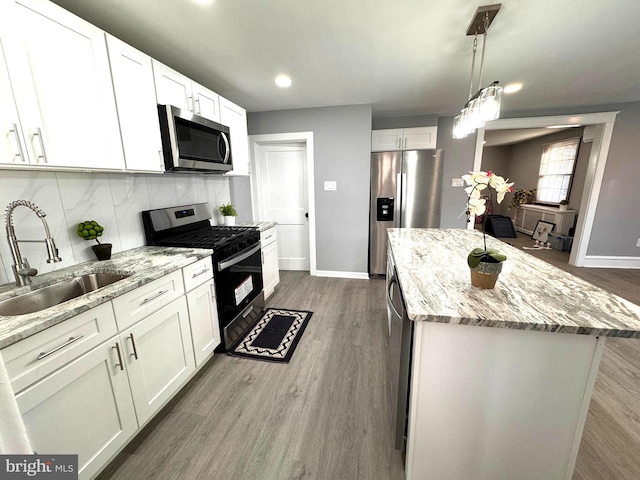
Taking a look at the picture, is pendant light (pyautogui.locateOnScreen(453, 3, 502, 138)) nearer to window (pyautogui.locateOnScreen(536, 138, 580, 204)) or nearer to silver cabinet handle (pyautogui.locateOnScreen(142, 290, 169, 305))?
silver cabinet handle (pyautogui.locateOnScreen(142, 290, 169, 305))

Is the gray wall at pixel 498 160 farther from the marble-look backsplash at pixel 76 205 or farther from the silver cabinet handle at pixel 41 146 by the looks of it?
the silver cabinet handle at pixel 41 146

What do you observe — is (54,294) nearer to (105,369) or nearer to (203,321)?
(105,369)

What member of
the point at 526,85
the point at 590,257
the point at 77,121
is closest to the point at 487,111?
the point at 526,85

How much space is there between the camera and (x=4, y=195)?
1.28 m

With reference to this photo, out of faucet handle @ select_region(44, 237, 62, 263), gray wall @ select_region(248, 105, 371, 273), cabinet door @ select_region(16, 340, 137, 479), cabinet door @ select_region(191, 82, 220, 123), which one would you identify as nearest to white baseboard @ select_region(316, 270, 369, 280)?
gray wall @ select_region(248, 105, 371, 273)

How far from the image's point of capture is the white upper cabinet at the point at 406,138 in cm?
365

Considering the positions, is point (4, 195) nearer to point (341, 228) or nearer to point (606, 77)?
point (341, 228)

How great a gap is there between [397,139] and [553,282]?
9.80 feet

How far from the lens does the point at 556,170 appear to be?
219 inches

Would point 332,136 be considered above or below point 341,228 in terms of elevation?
above

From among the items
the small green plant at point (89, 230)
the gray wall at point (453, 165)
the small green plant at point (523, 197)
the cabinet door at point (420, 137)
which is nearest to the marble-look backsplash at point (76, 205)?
the small green plant at point (89, 230)

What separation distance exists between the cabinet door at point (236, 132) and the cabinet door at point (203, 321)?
4.46ft

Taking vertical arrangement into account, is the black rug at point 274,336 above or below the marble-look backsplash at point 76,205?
below

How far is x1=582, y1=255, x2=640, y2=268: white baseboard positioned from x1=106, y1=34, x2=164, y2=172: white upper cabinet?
6.02 meters
